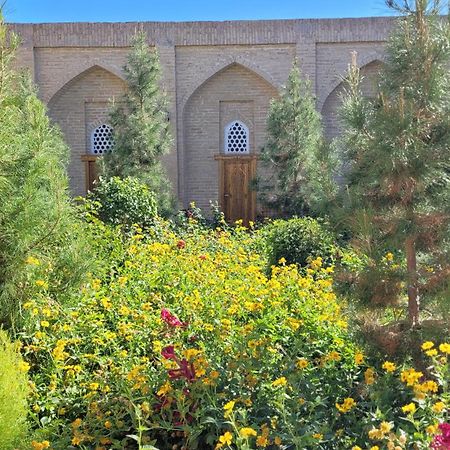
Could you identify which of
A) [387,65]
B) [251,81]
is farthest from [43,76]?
[387,65]

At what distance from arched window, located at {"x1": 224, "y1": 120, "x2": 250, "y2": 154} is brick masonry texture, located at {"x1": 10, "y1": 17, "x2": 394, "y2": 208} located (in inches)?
5.0

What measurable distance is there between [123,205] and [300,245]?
2.34 meters

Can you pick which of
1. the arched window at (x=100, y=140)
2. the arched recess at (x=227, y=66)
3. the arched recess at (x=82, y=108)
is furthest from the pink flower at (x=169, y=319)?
the arched window at (x=100, y=140)

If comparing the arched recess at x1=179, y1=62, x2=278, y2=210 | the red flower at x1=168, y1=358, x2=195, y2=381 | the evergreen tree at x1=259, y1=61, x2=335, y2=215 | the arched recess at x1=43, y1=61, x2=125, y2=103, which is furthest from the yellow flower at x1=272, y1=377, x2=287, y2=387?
the arched recess at x1=43, y1=61, x2=125, y2=103

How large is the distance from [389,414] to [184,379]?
944mm

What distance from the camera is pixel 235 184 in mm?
14320

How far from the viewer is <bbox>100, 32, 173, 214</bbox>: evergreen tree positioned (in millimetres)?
11992

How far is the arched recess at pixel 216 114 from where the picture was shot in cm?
1436

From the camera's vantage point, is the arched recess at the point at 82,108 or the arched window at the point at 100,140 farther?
the arched window at the point at 100,140

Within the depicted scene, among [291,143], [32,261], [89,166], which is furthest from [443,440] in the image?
[89,166]

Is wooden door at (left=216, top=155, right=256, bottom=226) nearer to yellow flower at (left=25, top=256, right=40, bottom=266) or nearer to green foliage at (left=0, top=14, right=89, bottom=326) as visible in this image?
green foliage at (left=0, top=14, right=89, bottom=326)

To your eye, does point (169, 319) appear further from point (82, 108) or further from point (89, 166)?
point (82, 108)

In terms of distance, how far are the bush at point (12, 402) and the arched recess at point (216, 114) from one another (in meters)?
11.4

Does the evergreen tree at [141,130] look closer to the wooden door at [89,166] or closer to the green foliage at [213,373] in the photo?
the wooden door at [89,166]
